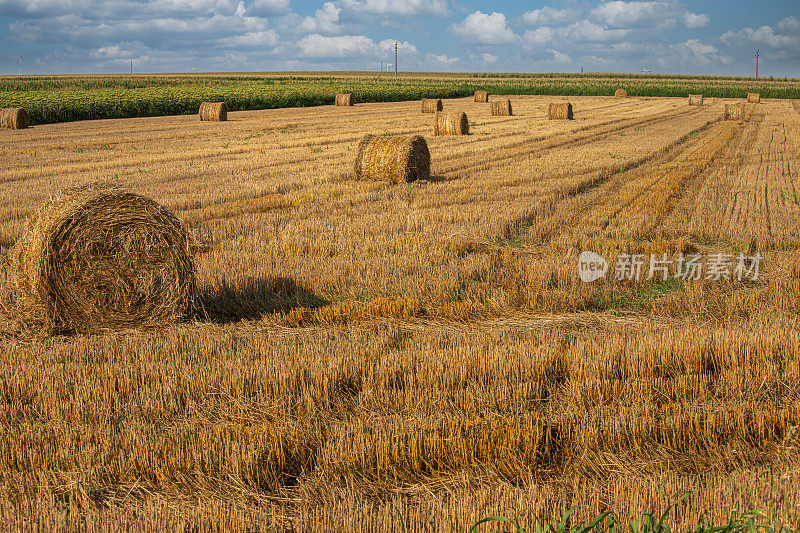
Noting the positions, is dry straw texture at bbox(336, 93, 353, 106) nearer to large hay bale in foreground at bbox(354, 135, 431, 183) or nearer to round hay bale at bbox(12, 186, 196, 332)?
large hay bale in foreground at bbox(354, 135, 431, 183)

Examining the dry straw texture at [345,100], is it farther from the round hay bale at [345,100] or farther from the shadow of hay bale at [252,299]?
the shadow of hay bale at [252,299]

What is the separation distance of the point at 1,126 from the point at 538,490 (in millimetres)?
33368

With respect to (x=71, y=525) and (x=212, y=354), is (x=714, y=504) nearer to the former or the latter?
(x=71, y=525)

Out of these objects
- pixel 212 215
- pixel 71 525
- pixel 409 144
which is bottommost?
pixel 71 525

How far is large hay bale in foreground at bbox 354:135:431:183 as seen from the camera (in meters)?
14.8

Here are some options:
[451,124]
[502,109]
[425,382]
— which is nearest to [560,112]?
[502,109]

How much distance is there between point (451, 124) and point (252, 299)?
64.5 ft

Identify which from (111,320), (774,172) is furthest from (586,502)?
(774,172)

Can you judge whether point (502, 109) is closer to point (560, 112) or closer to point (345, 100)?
point (560, 112)

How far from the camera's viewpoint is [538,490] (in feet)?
12.1

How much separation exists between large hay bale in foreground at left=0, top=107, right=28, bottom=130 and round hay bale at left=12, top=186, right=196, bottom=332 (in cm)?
2773

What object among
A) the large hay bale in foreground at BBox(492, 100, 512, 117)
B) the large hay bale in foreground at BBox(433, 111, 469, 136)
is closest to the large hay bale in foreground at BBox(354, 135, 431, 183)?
the large hay bale in foreground at BBox(433, 111, 469, 136)

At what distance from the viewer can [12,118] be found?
3042 centimetres

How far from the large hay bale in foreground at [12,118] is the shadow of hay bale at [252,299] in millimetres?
27585
